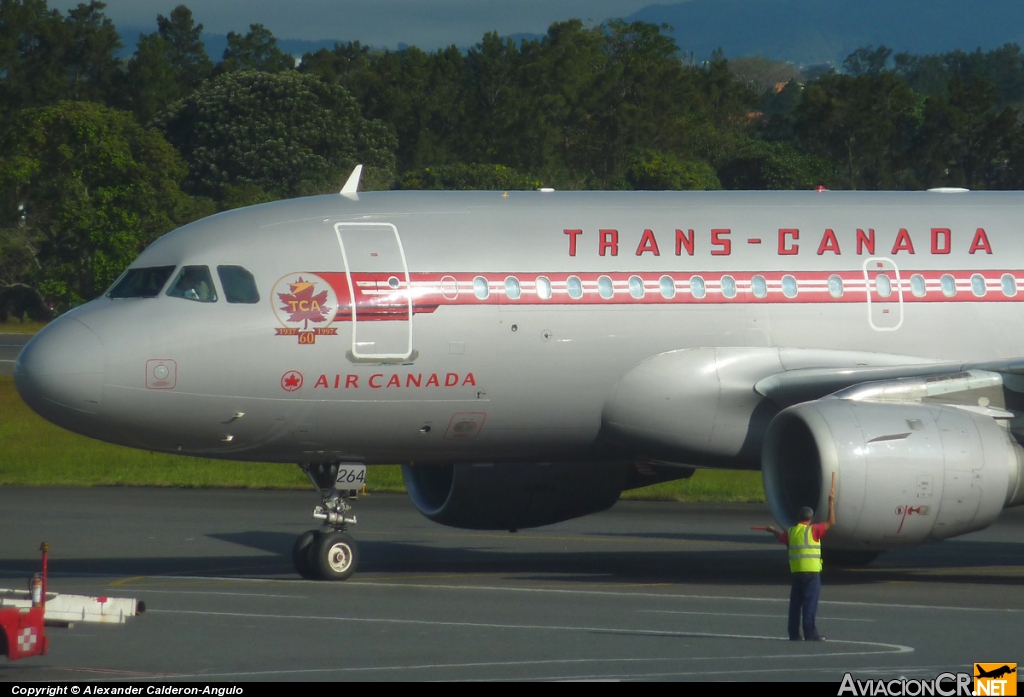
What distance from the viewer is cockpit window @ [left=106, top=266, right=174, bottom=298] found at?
17.4 m

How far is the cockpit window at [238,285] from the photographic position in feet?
56.9

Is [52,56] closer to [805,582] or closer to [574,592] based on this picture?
[574,592]

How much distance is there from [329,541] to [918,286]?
788 centimetres

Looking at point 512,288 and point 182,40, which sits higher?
point 182,40

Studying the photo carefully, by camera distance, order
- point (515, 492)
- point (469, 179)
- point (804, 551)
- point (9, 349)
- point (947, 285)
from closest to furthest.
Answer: point (804, 551), point (947, 285), point (515, 492), point (9, 349), point (469, 179)

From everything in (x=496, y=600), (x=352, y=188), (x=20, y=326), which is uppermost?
(x=352, y=188)

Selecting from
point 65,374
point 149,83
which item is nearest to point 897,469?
→ point 65,374

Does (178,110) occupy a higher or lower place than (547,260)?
higher

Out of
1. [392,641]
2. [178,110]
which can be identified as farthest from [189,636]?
[178,110]

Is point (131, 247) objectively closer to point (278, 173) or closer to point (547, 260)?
point (278, 173)

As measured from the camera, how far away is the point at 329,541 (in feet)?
60.5

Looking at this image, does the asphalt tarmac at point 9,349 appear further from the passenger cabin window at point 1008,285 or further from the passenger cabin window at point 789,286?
the passenger cabin window at point 1008,285

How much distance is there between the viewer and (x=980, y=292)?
1925 centimetres

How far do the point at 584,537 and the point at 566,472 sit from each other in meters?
4.31
